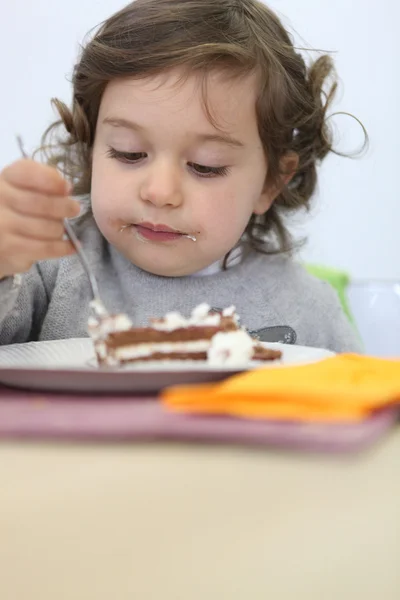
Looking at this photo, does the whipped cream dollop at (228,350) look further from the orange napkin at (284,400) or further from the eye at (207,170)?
the eye at (207,170)

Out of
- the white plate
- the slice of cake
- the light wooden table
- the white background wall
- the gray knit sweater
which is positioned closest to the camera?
the light wooden table

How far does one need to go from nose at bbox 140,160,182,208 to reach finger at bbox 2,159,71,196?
0.33 metres

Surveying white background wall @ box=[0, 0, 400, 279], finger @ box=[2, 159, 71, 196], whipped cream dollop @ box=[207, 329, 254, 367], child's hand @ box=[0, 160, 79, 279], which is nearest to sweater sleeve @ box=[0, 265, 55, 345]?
child's hand @ box=[0, 160, 79, 279]

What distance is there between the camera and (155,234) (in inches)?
47.3

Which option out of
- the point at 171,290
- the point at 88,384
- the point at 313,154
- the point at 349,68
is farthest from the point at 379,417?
the point at 349,68

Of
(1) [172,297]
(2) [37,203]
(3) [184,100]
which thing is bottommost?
(1) [172,297]

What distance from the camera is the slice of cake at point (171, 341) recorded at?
72cm

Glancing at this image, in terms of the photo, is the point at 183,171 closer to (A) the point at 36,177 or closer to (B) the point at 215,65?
(B) the point at 215,65

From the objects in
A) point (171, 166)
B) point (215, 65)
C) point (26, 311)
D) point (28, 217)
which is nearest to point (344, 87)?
point (215, 65)

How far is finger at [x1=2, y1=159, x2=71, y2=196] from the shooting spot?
75 centimetres

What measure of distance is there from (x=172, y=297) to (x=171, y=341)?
0.58 meters

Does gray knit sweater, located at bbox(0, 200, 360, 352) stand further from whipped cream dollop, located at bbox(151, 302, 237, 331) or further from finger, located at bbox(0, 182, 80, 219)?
whipped cream dollop, located at bbox(151, 302, 237, 331)

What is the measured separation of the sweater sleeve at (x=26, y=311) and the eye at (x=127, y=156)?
228mm

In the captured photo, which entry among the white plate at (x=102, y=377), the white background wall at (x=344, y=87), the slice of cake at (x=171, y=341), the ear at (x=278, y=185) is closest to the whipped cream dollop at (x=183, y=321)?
the slice of cake at (x=171, y=341)
